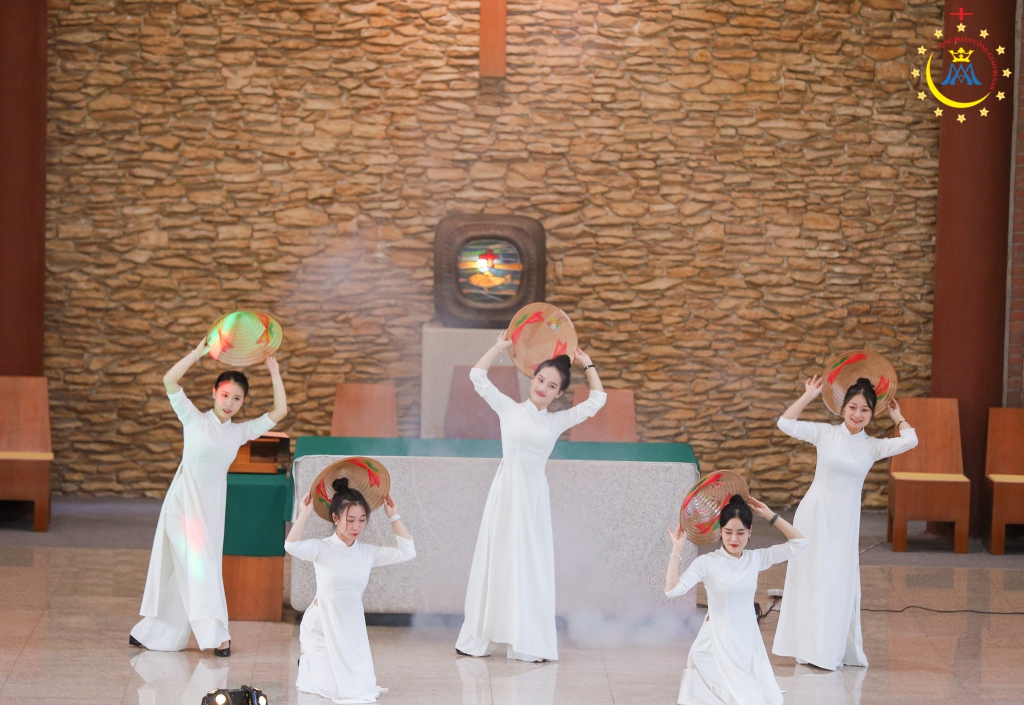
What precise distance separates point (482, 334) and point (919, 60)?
361 centimetres

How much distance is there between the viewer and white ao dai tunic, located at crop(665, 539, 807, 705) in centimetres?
432

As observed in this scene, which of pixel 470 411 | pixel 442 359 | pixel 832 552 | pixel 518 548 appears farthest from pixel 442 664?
pixel 442 359

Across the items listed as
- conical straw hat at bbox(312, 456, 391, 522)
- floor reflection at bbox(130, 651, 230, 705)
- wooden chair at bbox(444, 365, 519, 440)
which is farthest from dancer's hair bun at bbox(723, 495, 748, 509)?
wooden chair at bbox(444, 365, 519, 440)

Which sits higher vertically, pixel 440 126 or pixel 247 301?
pixel 440 126

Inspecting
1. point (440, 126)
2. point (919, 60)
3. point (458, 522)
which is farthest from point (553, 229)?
point (458, 522)

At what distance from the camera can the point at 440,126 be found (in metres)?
8.38

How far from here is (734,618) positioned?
435 centimetres

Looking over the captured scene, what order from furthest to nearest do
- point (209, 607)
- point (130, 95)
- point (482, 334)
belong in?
1. point (130, 95)
2. point (482, 334)
3. point (209, 607)

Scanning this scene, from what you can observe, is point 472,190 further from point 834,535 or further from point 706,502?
point 706,502

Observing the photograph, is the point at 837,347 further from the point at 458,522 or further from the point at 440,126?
the point at 458,522

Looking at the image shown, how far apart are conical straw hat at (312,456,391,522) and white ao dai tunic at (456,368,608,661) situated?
0.67 m

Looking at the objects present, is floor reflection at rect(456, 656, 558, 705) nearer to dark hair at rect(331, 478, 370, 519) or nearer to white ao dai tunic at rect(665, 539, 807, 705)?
white ao dai tunic at rect(665, 539, 807, 705)

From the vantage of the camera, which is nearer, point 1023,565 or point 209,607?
point 209,607

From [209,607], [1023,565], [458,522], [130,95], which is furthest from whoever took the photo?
[130,95]
